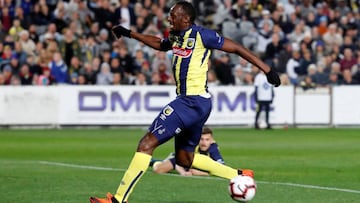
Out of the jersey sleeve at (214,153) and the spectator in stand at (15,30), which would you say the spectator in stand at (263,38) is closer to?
the spectator in stand at (15,30)

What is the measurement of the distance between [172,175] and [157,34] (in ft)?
53.8

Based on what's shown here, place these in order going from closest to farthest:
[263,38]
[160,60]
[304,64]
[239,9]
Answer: [160,60]
[304,64]
[263,38]
[239,9]

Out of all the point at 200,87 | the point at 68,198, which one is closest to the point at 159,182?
the point at 68,198

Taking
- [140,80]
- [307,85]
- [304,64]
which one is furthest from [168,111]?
[304,64]

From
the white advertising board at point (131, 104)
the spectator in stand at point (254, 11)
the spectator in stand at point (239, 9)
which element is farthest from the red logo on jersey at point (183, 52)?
the spectator in stand at point (254, 11)

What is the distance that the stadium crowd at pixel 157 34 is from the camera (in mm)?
29734

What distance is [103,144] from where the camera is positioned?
23125mm

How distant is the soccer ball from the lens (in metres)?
→ 11.5

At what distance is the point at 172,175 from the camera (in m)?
15.8

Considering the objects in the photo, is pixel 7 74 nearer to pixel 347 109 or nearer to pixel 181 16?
pixel 347 109

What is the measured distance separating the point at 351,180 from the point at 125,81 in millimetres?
15564

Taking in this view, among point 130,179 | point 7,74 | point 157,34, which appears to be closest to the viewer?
point 130,179

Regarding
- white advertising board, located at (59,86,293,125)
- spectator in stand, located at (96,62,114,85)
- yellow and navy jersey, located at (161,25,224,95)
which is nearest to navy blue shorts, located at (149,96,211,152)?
yellow and navy jersey, located at (161,25,224,95)

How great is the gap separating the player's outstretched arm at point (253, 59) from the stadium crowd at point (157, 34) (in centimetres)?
1815
